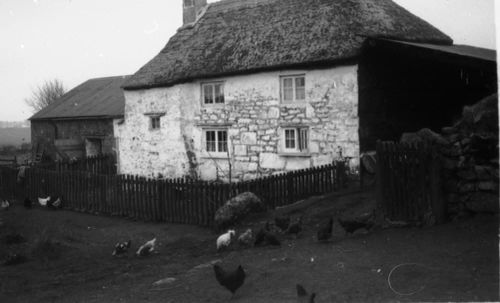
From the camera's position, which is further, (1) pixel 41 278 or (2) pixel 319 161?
(2) pixel 319 161

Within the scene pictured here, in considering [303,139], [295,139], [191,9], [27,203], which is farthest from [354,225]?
[191,9]

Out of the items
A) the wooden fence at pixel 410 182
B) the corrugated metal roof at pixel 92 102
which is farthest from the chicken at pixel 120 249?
the corrugated metal roof at pixel 92 102

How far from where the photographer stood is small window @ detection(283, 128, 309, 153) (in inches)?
645

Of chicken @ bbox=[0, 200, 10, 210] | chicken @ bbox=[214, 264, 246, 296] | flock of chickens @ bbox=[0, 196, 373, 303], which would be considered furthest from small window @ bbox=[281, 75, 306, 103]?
chicken @ bbox=[0, 200, 10, 210]

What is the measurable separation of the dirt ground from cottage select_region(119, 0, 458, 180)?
16.1ft

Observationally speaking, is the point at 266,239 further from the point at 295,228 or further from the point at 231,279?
the point at 231,279

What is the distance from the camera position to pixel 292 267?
7.52m

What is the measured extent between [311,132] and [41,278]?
32.9ft

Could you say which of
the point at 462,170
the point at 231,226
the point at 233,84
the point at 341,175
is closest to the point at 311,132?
the point at 341,175

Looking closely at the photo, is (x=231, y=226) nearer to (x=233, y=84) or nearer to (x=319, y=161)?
(x=319, y=161)

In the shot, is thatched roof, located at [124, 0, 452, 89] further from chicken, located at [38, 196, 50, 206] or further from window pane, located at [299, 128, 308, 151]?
chicken, located at [38, 196, 50, 206]

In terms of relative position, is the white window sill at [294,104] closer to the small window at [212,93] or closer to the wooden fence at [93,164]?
the small window at [212,93]

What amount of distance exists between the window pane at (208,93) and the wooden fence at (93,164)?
6.88m

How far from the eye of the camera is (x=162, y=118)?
20.2 metres
